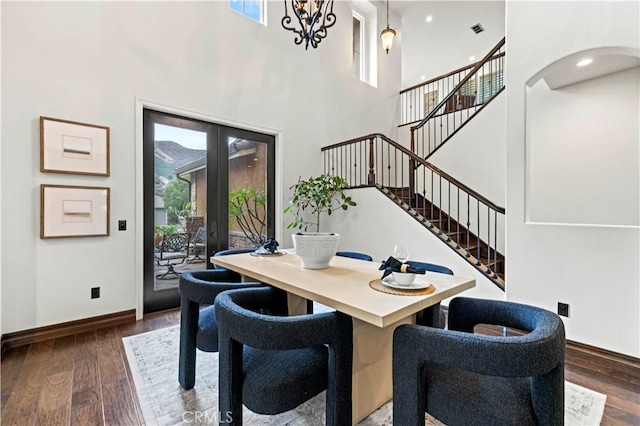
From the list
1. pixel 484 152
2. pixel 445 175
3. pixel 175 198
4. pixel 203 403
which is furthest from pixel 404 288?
pixel 484 152

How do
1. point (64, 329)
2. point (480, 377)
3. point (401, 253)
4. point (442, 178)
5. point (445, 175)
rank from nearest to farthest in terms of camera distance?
point (480, 377)
point (401, 253)
point (64, 329)
point (445, 175)
point (442, 178)

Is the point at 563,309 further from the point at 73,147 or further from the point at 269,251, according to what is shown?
the point at 73,147

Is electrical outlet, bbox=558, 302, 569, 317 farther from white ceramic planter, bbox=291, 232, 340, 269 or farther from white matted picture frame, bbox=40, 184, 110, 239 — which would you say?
white matted picture frame, bbox=40, 184, 110, 239

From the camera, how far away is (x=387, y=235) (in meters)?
4.11

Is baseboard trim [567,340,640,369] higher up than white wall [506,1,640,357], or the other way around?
white wall [506,1,640,357]

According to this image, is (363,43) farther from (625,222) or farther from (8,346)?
(8,346)

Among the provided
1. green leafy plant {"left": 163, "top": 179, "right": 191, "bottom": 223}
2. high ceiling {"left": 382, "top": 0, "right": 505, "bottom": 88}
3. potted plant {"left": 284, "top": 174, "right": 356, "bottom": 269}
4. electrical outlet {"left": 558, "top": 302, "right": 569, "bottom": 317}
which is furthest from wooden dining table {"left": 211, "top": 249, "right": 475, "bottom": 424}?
high ceiling {"left": 382, "top": 0, "right": 505, "bottom": 88}

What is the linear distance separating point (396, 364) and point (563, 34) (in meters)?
3.01

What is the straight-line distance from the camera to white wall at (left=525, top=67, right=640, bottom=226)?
10.6 ft

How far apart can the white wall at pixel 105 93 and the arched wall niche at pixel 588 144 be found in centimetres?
347

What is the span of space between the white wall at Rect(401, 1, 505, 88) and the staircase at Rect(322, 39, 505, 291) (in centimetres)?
104

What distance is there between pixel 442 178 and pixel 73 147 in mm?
4694

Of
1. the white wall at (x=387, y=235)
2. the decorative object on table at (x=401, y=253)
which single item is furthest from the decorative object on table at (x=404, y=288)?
the white wall at (x=387, y=235)

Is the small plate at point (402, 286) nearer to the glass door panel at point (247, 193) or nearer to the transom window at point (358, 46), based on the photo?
the glass door panel at point (247, 193)
